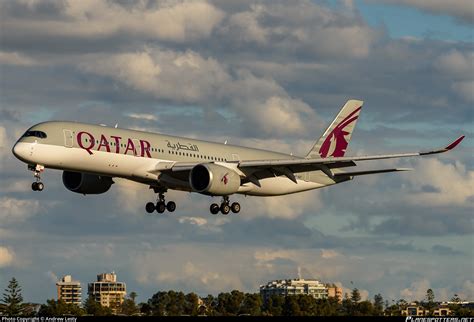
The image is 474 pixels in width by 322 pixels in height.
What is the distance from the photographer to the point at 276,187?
9050 cm

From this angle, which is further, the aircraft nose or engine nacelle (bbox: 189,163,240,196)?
engine nacelle (bbox: 189,163,240,196)

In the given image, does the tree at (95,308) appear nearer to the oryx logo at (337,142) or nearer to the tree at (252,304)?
the tree at (252,304)

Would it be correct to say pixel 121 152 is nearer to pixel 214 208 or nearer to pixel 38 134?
pixel 38 134

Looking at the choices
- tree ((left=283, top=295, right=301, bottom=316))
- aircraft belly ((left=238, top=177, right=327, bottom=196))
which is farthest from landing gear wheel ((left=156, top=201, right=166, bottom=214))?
tree ((left=283, top=295, right=301, bottom=316))

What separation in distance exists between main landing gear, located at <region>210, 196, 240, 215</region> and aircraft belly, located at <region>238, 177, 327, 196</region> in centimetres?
118

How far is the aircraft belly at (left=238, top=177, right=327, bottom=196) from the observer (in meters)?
87.9

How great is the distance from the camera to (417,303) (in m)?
104

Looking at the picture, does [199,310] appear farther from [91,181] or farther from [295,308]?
[91,181]

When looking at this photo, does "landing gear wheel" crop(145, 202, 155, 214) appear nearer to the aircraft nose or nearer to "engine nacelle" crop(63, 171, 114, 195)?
"engine nacelle" crop(63, 171, 114, 195)

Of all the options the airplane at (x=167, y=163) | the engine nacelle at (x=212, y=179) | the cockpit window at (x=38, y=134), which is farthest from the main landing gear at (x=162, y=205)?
the cockpit window at (x=38, y=134)

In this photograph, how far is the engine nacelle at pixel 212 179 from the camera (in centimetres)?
8075

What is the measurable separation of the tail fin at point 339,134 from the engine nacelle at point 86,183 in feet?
60.6

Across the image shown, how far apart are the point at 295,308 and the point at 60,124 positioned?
30.8 m

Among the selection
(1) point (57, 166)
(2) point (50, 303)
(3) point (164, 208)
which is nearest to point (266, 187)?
(3) point (164, 208)
